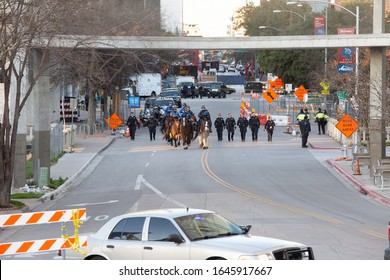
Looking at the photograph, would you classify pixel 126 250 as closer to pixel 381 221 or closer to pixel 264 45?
pixel 381 221

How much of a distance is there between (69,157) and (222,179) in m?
13.2

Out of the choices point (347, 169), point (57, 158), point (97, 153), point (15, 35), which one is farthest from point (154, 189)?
point (97, 153)

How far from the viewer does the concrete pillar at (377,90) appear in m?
35.9

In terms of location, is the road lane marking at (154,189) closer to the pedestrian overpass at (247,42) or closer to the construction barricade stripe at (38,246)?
the pedestrian overpass at (247,42)

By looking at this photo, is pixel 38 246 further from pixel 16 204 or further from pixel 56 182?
pixel 56 182

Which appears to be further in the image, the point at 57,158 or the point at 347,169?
the point at 57,158

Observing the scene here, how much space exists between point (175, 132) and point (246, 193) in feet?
69.1

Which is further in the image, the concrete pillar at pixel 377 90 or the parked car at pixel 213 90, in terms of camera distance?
the parked car at pixel 213 90

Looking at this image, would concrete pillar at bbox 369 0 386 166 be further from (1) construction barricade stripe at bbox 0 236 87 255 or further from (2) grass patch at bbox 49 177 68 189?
(1) construction barricade stripe at bbox 0 236 87 255

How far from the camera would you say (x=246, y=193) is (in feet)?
108

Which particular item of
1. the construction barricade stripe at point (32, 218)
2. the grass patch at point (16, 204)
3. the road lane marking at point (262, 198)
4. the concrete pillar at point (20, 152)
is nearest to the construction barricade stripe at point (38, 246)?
the construction barricade stripe at point (32, 218)

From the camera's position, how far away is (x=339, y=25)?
98188 mm

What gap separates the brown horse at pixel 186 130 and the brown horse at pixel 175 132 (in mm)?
323
